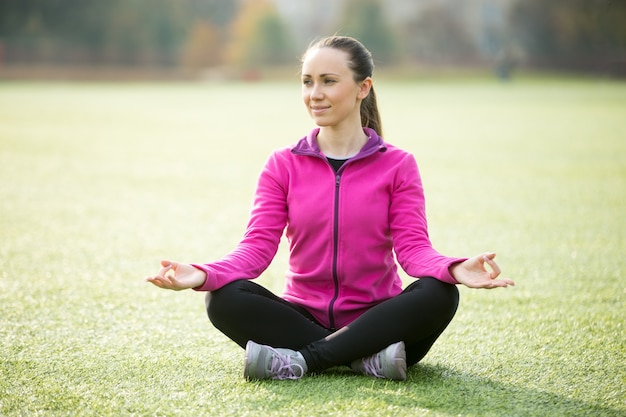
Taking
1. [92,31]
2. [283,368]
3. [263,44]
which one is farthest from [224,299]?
[263,44]

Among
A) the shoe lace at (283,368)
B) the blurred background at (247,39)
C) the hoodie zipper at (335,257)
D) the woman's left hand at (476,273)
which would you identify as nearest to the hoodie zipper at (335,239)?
the hoodie zipper at (335,257)

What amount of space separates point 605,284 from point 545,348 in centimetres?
142

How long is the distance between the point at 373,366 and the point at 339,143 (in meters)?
0.89

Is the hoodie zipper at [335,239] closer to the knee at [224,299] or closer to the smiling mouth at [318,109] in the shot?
the smiling mouth at [318,109]

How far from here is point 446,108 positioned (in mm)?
22719

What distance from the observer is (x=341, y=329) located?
2.90 m

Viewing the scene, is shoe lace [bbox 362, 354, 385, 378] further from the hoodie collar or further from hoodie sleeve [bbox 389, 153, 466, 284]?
the hoodie collar

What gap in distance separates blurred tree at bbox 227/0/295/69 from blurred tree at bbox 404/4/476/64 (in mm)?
15352

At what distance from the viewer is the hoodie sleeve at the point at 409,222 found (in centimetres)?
295

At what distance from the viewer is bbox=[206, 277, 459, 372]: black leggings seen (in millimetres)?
2805

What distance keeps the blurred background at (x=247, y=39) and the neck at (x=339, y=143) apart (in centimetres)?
3946

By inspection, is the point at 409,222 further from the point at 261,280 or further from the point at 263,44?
the point at 263,44

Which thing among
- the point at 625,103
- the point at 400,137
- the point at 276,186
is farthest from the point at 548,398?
the point at 625,103

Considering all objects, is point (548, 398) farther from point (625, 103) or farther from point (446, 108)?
point (625, 103)
